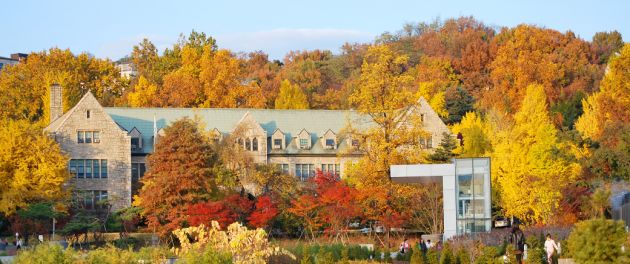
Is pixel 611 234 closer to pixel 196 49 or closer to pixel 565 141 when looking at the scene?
pixel 565 141

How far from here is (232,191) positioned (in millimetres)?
72250

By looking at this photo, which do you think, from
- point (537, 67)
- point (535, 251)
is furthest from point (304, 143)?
point (535, 251)

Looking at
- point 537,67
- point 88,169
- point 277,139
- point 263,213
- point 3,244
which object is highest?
point 537,67

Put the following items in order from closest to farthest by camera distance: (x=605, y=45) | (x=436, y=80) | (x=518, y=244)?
(x=518, y=244), (x=436, y=80), (x=605, y=45)

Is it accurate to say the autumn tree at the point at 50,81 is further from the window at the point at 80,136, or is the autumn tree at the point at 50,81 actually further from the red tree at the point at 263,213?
the red tree at the point at 263,213

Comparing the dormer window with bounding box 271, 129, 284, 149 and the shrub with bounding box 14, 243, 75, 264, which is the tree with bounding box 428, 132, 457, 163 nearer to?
the dormer window with bounding box 271, 129, 284, 149

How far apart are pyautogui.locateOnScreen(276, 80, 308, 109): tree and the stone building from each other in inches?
488

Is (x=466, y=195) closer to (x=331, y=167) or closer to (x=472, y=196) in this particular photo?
(x=472, y=196)

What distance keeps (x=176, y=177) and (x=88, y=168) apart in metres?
13.4

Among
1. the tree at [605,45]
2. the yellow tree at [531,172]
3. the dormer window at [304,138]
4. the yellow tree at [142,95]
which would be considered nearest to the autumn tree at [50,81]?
the yellow tree at [142,95]

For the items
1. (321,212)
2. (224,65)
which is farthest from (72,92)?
(321,212)

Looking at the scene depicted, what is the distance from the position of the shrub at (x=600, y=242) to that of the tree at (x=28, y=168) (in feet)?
140

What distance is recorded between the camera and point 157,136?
271 feet

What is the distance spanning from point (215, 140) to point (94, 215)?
28.3 ft
